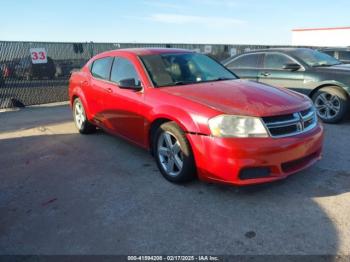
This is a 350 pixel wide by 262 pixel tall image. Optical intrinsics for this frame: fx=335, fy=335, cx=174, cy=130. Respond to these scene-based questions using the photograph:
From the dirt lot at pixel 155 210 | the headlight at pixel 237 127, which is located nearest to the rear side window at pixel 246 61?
the dirt lot at pixel 155 210

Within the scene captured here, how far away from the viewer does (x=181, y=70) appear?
468 cm

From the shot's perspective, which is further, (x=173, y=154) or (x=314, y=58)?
(x=314, y=58)

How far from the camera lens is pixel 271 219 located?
123 inches

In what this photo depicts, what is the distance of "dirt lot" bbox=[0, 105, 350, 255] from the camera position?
2.81 m

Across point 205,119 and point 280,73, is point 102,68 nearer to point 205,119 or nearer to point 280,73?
point 205,119

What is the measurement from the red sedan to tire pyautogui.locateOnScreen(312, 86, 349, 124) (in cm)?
271

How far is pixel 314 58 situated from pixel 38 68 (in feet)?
28.1

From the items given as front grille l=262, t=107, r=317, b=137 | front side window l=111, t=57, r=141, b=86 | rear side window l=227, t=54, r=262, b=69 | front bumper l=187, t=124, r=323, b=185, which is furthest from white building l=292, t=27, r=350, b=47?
front bumper l=187, t=124, r=323, b=185

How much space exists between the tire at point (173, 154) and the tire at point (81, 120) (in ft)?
8.31

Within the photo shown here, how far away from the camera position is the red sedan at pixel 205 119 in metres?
3.33

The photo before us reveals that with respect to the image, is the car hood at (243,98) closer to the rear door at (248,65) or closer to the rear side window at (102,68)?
the rear side window at (102,68)

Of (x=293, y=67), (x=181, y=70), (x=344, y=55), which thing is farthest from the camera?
(x=344, y=55)

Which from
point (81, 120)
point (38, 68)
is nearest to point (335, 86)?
point (81, 120)

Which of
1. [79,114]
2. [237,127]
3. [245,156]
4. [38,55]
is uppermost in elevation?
[38,55]
